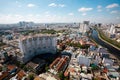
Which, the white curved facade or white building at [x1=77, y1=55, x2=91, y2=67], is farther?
the white curved facade

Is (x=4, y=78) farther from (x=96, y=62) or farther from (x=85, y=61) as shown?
(x=96, y=62)

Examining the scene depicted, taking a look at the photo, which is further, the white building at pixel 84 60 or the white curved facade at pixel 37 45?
the white curved facade at pixel 37 45

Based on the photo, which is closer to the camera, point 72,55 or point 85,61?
point 85,61

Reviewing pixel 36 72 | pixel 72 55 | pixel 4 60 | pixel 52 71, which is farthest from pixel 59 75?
pixel 4 60

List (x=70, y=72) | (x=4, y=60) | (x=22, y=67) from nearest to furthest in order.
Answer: (x=70, y=72)
(x=22, y=67)
(x=4, y=60)

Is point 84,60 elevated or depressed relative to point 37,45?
depressed

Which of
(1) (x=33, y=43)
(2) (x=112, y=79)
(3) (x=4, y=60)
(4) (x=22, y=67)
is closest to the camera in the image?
(2) (x=112, y=79)

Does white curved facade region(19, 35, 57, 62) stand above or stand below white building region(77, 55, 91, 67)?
above

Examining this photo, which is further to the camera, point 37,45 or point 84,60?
point 37,45
